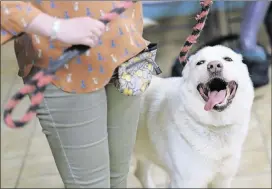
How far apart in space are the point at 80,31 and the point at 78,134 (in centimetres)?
29

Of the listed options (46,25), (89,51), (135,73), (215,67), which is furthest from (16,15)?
(215,67)

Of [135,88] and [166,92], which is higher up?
[135,88]

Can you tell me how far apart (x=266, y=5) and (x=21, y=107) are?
1.59 meters

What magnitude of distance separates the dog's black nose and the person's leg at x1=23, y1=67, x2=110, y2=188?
1.13 ft

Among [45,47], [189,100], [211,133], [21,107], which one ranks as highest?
[45,47]

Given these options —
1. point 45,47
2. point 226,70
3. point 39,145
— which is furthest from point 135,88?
point 39,145

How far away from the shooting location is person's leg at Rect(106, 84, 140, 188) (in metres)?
1.04

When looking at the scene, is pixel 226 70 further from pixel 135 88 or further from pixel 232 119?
pixel 135 88

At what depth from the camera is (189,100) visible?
127 cm

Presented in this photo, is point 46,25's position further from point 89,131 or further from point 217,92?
point 217,92

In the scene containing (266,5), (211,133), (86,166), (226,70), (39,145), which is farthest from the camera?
A: (266,5)

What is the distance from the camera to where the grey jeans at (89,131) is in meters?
0.95

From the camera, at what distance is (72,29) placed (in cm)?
79

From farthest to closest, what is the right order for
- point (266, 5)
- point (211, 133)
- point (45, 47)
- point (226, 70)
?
point (266, 5) < point (211, 133) < point (226, 70) < point (45, 47)
